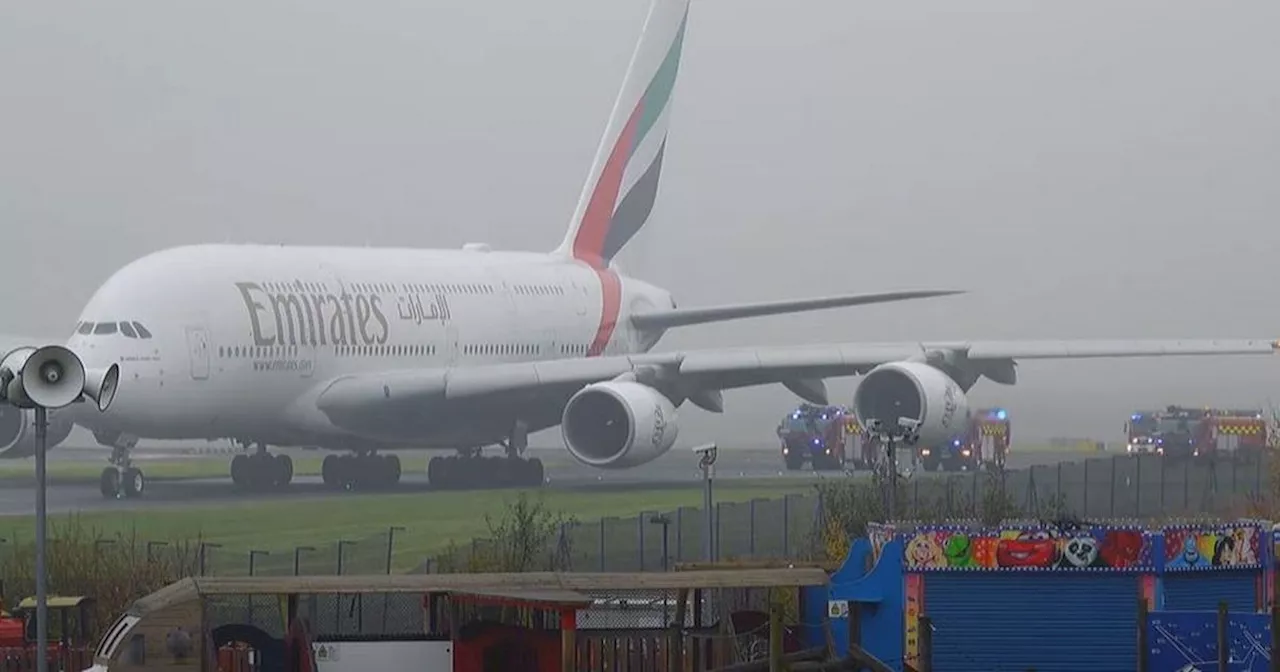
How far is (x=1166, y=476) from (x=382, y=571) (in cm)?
1799

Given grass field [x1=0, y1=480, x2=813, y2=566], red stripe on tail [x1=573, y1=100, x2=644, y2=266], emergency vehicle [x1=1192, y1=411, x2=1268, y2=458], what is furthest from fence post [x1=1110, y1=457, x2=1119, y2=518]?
red stripe on tail [x1=573, y1=100, x2=644, y2=266]

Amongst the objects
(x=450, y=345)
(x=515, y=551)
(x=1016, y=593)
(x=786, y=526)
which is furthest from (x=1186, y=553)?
(x=450, y=345)

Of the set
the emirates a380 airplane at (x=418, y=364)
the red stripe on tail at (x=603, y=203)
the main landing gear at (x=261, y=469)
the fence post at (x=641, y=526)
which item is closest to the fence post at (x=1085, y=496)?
the emirates a380 airplane at (x=418, y=364)

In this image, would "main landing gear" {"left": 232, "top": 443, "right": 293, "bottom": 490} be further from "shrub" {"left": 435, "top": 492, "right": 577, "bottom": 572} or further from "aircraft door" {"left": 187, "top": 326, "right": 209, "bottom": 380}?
"shrub" {"left": 435, "top": 492, "right": 577, "bottom": 572}

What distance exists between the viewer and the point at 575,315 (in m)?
53.3

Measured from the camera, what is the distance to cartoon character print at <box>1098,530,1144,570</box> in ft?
72.0

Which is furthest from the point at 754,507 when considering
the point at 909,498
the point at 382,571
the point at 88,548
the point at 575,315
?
the point at 575,315

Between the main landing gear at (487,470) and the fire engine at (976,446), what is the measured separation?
6.93 m

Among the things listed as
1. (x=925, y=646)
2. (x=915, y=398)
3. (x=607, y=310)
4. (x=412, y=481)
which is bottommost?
(x=925, y=646)

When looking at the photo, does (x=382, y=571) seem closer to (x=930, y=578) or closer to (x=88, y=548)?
(x=88, y=548)

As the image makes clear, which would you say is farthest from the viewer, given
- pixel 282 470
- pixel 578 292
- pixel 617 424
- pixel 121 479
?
pixel 578 292

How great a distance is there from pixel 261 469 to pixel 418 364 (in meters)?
3.74

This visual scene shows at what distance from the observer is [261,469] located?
46.1 metres

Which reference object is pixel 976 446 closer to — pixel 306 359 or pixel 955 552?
pixel 306 359
